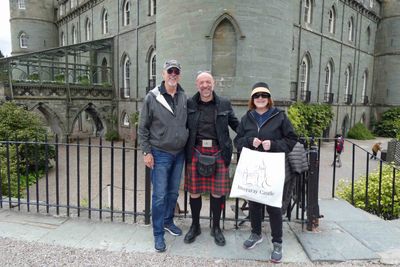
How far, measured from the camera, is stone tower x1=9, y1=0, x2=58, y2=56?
1339 inches

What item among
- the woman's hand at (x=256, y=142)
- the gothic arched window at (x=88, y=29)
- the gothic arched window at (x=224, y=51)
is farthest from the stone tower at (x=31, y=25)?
the woman's hand at (x=256, y=142)

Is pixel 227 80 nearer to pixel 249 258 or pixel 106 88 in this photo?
pixel 249 258

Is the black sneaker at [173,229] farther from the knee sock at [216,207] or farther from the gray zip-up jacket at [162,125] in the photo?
the gray zip-up jacket at [162,125]

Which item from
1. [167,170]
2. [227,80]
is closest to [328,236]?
[167,170]

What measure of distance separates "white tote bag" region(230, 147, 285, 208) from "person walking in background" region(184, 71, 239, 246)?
22cm

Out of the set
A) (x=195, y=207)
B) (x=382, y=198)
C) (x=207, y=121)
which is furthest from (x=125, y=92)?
(x=207, y=121)

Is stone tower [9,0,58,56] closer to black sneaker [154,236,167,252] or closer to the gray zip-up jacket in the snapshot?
the gray zip-up jacket

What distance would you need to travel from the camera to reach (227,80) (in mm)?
10852

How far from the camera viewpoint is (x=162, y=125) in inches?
132

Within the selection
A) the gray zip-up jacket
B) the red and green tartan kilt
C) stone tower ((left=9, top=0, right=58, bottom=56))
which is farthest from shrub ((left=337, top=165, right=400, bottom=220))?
stone tower ((left=9, top=0, right=58, bottom=56))

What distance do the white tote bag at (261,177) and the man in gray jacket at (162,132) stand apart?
0.73 m

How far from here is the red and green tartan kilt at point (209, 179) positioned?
3.44m

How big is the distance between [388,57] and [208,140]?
33.3 metres

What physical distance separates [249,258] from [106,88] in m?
22.7
